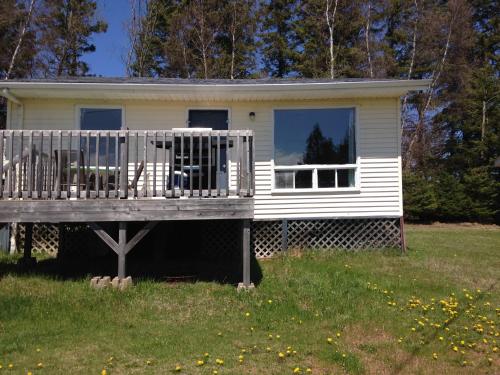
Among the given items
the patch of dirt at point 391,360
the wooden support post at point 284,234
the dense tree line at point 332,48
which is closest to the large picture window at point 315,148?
the wooden support post at point 284,234

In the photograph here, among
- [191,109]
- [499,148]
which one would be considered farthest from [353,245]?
[499,148]

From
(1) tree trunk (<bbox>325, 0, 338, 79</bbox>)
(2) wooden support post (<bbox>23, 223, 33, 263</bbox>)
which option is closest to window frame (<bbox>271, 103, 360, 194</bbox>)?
(2) wooden support post (<bbox>23, 223, 33, 263</bbox>)

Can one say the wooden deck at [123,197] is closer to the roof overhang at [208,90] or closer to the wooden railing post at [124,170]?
the wooden railing post at [124,170]

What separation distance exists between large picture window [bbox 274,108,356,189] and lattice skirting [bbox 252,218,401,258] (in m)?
0.78

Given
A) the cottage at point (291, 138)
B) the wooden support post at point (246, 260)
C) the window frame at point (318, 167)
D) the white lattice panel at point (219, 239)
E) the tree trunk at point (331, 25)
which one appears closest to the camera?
the wooden support post at point (246, 260)

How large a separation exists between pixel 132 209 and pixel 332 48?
1717cm

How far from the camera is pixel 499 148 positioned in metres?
17.7

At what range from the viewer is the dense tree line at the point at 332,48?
19.2 metres

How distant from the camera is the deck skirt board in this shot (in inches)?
217

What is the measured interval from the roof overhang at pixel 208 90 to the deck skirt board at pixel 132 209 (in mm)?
2762

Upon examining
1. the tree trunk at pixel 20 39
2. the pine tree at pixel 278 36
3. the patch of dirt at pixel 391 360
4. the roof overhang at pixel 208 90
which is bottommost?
the patch of dirt at pixel 391 360

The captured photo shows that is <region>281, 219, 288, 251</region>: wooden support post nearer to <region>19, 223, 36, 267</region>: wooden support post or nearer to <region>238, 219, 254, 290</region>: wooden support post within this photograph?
<region>238, 219, 254, 290</region>: wooden support post

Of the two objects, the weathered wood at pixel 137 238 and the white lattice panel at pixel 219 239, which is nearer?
the weathered wood at pixel 137 238

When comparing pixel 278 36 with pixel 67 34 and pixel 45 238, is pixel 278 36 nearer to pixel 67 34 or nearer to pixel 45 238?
pixel 67 34
